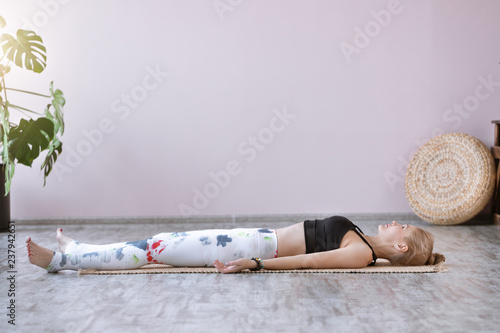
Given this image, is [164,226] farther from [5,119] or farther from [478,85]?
[478,85]

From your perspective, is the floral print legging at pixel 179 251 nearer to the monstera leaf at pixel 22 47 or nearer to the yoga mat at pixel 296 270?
the yoga mat at pixel 296 270

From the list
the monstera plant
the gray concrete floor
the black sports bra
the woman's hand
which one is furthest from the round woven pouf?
the monstera plant

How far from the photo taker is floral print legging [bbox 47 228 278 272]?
9.39 feet

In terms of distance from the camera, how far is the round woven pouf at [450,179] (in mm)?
A: 4418

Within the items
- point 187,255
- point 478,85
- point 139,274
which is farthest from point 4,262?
point 478,85

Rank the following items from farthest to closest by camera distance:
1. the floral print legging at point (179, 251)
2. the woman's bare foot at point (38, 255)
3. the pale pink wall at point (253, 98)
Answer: the pale pink wall at point (253, 98), the floral print legging at point (179, 251), the woman's bare foot at point (38, 255)

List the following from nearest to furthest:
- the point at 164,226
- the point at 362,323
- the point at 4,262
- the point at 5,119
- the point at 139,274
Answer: the point at 362,323, the point at 139,274, the point at 4,262, the point at 5,119, the point at 164,226

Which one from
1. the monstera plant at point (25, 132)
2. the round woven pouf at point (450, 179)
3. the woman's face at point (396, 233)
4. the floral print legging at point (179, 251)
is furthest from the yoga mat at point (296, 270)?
the round woven pouf at point (450, 179)

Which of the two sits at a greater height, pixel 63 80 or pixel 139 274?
pixel 63 80

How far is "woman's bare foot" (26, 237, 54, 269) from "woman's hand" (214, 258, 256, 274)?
30.5 inches

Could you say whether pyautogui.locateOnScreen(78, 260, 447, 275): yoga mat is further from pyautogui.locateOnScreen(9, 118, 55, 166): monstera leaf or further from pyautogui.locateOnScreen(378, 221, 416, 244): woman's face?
pyautogui.locateOnScreen(9, 118, 55, 166): monstera leaf

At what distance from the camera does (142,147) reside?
474cm

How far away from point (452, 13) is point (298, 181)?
5.67 ft

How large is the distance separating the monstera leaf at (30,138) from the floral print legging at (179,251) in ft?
3.70
